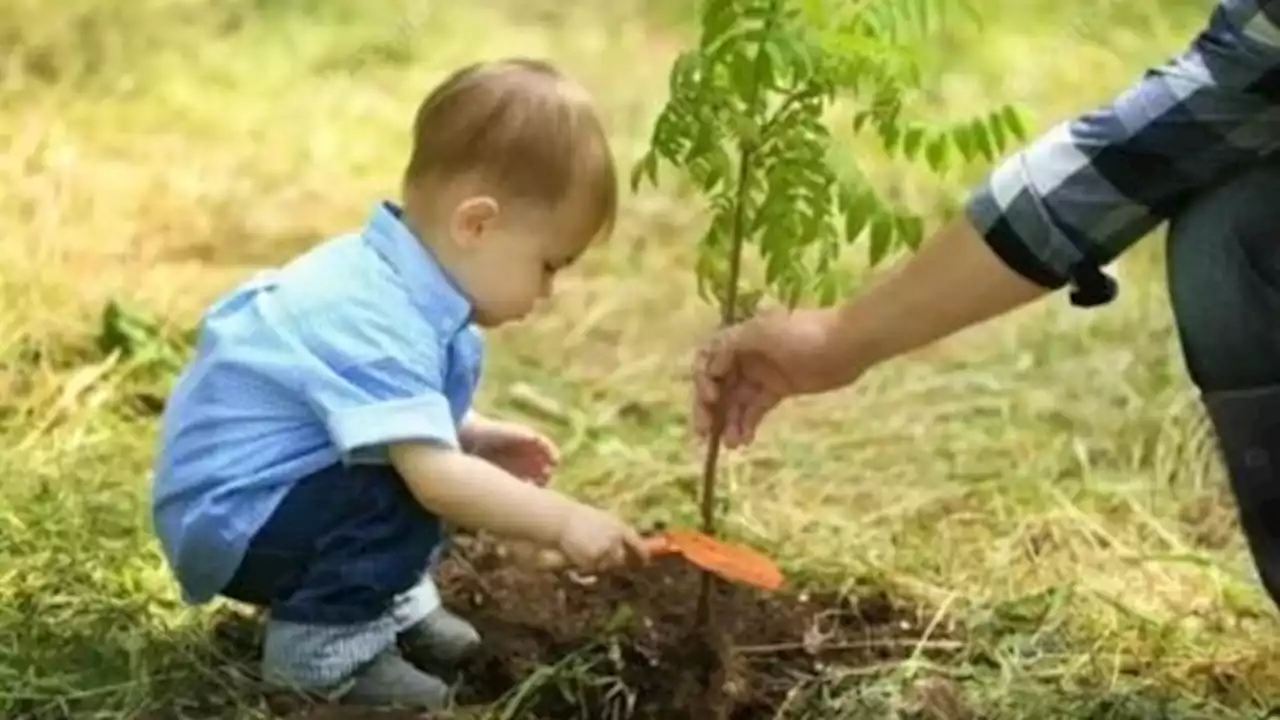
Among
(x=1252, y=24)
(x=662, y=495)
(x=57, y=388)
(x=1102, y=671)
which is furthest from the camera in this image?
(x=57, y=388)

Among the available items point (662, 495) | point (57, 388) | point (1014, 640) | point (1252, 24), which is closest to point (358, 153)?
point (57, 388)

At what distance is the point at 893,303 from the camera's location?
A: 72.2 inches

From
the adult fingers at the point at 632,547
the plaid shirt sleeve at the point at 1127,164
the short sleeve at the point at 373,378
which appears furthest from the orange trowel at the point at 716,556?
the plaid shirt sleeve at the point at 1127,164

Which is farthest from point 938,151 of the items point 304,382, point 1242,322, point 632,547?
point 304,382

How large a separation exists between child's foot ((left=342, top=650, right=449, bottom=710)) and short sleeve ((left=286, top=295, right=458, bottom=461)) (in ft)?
0.55

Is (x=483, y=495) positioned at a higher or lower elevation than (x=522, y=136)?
lower

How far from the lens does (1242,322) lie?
1753mm

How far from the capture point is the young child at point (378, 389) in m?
Result: 1.75

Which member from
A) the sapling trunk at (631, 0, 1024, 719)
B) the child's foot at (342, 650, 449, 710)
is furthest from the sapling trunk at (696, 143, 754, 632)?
the child's foot at (342, 650, 449, 710)

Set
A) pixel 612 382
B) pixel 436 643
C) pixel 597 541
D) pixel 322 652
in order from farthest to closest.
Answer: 1. pixel 612 382
2. pixel 436 643
3. pixel 322 652
4. pixel 597 541

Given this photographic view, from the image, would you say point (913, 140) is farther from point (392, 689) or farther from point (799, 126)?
point (392, 689)

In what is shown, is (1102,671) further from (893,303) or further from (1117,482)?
(1117,482)

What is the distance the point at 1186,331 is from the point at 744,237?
12.6 inches

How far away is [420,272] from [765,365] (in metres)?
0.27
